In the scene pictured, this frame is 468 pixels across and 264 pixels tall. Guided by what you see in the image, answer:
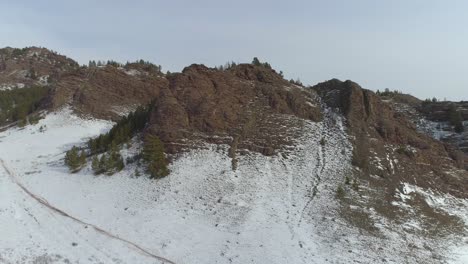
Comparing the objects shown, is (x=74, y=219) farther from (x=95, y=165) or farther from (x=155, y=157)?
(x=155, y=157)

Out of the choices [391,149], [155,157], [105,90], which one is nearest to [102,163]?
[155,157]

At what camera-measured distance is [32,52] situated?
105562 mm

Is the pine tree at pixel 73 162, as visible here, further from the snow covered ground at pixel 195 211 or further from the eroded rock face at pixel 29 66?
the eroded rock face at pixel 29 66

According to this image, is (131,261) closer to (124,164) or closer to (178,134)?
(124,164)

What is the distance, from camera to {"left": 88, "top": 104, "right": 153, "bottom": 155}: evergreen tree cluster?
30.5m

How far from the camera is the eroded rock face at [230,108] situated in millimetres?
29703

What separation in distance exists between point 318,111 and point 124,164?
52.2ft

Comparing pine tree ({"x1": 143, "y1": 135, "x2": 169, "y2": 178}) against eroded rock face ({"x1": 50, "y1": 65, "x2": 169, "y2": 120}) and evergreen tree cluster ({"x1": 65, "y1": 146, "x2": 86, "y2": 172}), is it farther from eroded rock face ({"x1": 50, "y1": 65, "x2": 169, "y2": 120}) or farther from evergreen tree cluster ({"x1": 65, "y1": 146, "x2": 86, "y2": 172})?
eroded rock face ({"x1": 50, "y1": 65, "x2": 169, "y2": 120})

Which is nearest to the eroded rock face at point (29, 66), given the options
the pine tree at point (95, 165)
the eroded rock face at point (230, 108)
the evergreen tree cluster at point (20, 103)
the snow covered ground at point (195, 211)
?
the evergreen tree cluster at point (20, 103)

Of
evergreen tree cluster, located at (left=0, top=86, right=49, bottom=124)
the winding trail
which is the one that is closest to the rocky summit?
the winding trail

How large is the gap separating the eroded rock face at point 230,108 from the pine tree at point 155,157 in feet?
3.53

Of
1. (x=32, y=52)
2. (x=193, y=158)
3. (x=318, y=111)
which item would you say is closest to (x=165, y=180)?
(x=193, y=158)

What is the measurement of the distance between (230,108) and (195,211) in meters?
12.4

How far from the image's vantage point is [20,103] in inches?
2170
